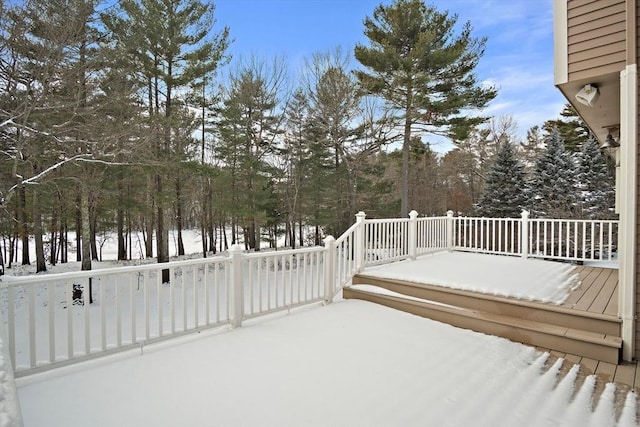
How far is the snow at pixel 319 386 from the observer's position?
2.12 metres

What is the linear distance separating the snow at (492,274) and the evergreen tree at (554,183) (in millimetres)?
8542

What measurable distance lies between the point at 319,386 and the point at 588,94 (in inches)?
161

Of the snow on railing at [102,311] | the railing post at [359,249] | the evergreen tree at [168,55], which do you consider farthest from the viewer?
the evergreen tree at [168,55]

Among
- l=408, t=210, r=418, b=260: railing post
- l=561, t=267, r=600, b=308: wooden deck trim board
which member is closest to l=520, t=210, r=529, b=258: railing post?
l=561, t=267, r=600, b=308: wooden deck trim board

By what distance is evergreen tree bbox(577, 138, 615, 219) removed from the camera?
12.7 metres

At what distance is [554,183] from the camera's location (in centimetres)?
1377

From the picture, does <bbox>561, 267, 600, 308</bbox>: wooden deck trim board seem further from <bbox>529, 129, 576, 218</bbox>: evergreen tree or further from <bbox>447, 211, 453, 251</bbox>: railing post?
<bbox>529, 129, 576, 218</bbox>: evergreen tree

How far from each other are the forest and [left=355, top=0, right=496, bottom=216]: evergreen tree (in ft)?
0.14

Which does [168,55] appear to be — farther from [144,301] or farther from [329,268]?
[329,268]

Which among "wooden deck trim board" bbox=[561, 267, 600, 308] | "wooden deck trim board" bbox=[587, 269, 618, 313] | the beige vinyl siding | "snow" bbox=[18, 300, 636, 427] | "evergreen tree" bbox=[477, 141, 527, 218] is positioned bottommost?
"snow" bbox=[18, 300, 636, 427]

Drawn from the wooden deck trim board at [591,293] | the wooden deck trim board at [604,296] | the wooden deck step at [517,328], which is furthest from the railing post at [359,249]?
the wooden deck trim board at [604,296]

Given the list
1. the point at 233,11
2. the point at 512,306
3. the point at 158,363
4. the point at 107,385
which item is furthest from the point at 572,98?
the point at 233,11

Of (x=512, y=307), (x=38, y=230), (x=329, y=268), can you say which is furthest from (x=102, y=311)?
(x=38, y=230)

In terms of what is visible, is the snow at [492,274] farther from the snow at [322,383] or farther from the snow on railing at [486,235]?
the snow at [322,383]
